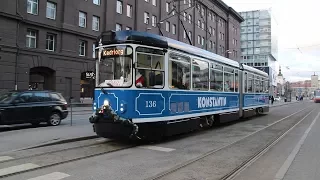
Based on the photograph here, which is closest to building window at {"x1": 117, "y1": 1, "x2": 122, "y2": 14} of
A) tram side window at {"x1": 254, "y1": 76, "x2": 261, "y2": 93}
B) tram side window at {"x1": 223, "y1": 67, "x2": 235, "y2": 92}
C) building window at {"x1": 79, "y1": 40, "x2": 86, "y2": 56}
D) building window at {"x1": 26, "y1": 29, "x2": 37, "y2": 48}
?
building window at {"x1": 79, "y1": 40, "x2": 86, "y2": 56}

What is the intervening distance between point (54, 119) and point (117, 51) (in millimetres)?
7465

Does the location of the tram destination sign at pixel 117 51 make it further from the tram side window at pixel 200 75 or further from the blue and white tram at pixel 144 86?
the tram side window at pixel 200 75

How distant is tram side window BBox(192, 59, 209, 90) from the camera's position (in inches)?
493

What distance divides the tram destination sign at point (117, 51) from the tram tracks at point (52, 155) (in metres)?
2.85

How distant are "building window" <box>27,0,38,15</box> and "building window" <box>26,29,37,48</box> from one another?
72.4 inches

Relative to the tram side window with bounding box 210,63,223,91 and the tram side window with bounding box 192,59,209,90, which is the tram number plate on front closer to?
the tram side window with bounding box 192,59,209,90

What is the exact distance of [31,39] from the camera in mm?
31281

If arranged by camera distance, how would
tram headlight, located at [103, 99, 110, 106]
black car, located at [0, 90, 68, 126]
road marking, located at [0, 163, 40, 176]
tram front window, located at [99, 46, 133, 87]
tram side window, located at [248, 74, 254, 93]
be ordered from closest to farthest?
road marking, located at [0, 163, 40, 176], tram front window, located at [99, 46, 133, 87], tram headlight, located at [103, 99, 110, 106], black car, located at [0, 90, 68, 126], tram side window, located at [248, 74, 254, 93]

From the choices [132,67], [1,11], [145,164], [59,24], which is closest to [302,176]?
[145,164]

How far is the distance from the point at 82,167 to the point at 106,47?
4246mm

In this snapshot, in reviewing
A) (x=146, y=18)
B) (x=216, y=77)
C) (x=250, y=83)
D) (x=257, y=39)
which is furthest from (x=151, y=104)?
(x=257, y=39)

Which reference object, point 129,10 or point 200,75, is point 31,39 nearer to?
point 129,10

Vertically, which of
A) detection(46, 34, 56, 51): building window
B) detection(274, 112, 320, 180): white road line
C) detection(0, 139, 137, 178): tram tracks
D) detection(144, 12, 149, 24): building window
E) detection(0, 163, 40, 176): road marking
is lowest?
detection(274, 112, 320, 180): white road line

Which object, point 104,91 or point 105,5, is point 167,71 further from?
point 105,5
